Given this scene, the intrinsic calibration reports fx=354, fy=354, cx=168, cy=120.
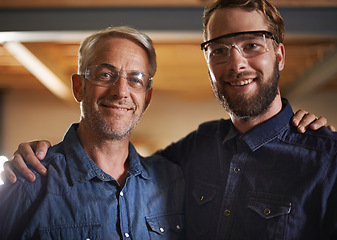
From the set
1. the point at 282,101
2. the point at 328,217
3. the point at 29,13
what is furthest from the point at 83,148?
the point at 29,13

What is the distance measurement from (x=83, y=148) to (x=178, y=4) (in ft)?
4.35

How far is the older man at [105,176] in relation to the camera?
153 cm

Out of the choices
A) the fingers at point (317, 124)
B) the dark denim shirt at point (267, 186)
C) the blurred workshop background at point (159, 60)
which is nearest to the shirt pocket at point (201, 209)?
the dark denim shirt at point (267, 186)

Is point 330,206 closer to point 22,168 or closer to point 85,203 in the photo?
point 85,203

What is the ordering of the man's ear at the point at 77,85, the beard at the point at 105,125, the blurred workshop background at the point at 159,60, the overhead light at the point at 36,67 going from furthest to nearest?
the overhead light at the point at 36,67, the blurred workshop background at the point at 159,60, the man's ear at the point at 77,85, the beard at the point at 105,125

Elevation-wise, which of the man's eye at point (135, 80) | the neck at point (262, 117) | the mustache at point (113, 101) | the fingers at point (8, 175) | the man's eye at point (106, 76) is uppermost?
the man's eye at point (106, 76)

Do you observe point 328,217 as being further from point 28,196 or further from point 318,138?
point 28,196

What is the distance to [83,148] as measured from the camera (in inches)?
71.4

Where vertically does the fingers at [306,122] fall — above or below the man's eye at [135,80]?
below

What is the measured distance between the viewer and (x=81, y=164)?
1672 mm

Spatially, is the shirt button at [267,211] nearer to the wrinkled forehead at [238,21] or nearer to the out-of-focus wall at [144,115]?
the wrinkled forehead at [238,21]

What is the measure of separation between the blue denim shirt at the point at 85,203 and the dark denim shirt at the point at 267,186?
15 cm

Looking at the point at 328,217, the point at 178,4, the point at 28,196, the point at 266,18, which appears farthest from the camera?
the point at 178,4

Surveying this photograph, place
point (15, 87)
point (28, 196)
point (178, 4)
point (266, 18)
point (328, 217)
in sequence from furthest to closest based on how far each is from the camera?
point (15, 87) < point (178, 4) < point (266, 18) < point (28, 196) < point (328, 217)
